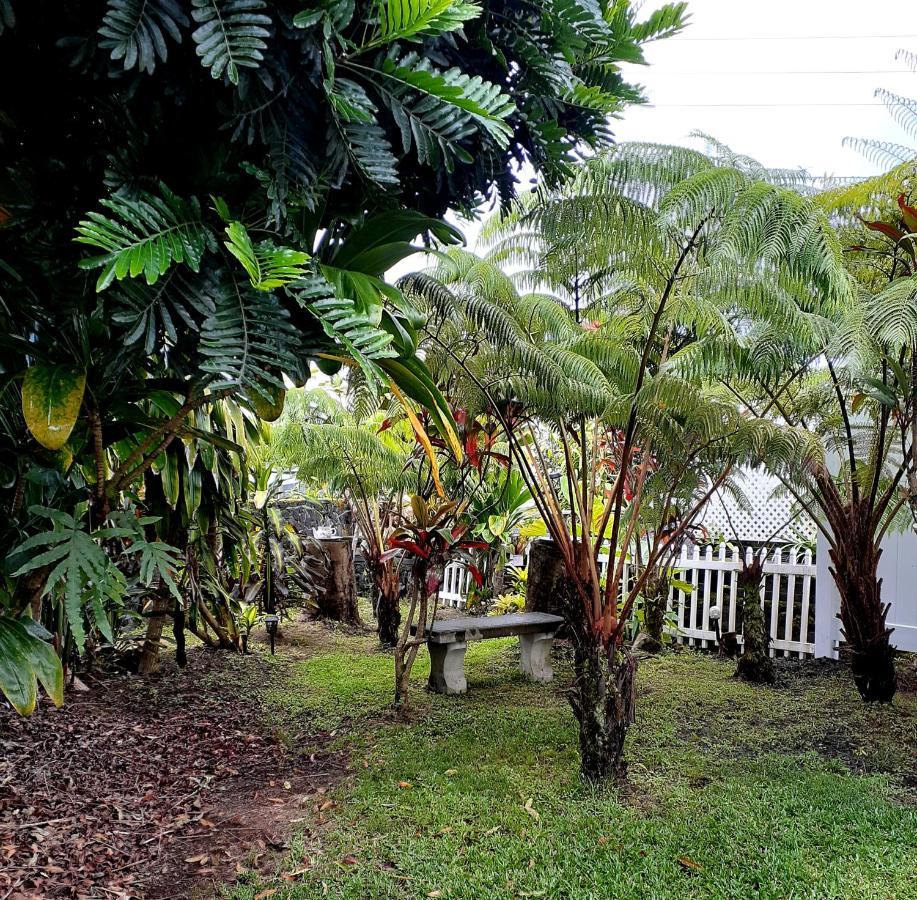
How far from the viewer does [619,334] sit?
4141 millimetres

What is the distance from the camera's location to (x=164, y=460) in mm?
2576

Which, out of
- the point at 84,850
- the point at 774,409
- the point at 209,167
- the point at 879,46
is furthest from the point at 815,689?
the point at 879,46

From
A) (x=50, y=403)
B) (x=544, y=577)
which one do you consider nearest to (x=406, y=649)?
(x=544, y=577)

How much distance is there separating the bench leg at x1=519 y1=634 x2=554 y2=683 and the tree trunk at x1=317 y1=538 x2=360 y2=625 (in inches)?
99.3

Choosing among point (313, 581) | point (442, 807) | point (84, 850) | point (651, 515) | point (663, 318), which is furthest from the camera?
point (313, 581)

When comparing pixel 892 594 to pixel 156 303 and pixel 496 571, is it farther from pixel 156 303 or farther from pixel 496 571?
pixel 156 303

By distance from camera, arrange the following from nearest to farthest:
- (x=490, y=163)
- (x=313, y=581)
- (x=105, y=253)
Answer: (x=105, y=253)
(x=490, y=163)
(x=313, y=581)

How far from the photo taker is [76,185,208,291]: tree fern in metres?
0.86

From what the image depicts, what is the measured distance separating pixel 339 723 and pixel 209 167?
370 centimetres

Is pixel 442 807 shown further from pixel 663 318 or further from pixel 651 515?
pixel 651 515

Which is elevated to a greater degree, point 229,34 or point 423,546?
point 229,34

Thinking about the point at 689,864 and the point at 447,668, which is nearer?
the point at 689,864

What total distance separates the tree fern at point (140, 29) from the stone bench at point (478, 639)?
4.18 m

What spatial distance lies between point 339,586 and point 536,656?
2.73m
